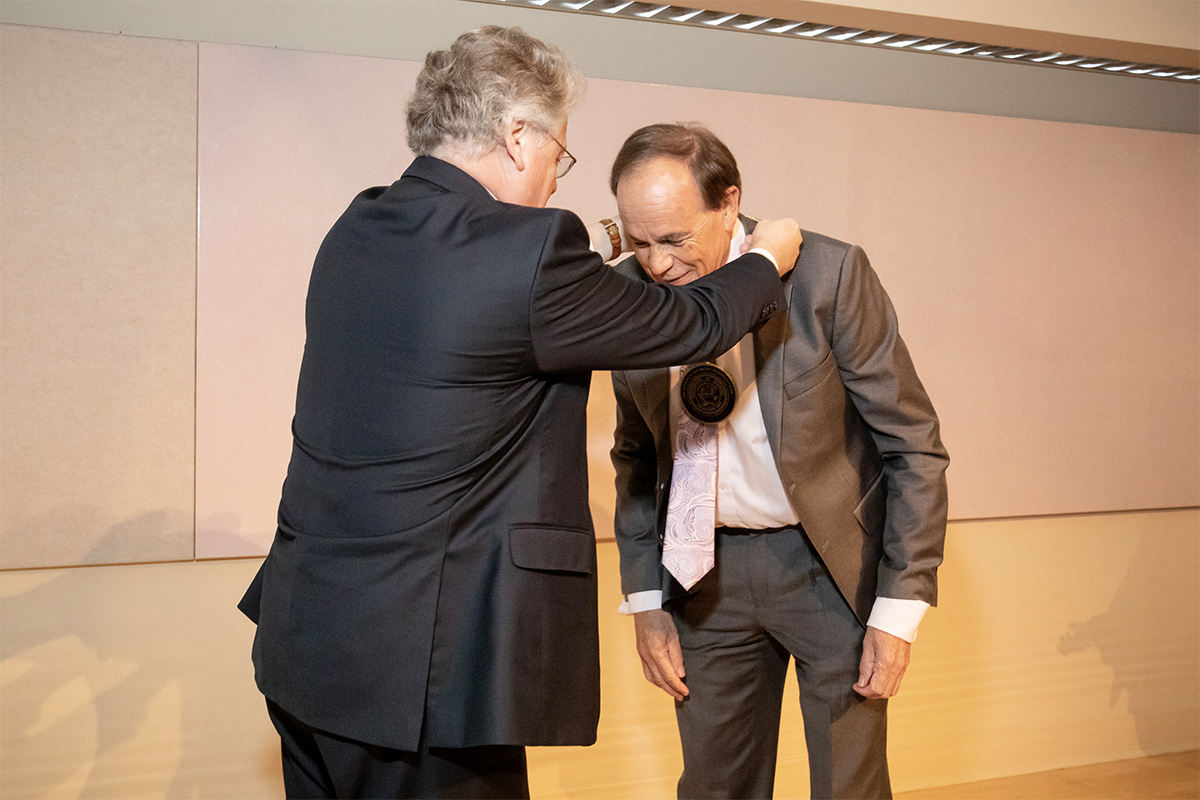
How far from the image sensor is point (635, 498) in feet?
7.09

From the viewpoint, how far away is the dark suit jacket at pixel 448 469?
130 centimetres

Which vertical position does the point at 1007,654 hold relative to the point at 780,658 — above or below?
below

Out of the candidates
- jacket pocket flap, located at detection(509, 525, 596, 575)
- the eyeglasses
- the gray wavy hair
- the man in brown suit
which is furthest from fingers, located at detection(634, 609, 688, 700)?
the gray wavy hair

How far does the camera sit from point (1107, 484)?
11.9 ft

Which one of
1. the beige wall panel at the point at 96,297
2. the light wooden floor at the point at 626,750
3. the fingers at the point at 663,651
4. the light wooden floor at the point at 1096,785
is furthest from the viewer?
the light wooden floor at the point at 1096,785

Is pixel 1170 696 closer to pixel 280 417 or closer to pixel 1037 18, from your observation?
pixel 1037 18

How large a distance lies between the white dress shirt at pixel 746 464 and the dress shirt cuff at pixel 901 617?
0.01m

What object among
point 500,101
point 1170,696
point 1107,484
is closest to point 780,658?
point 500,101

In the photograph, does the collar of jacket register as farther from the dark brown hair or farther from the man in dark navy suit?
the dark brown hair

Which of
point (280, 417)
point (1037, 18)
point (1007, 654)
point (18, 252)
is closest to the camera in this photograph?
point (18, 252)

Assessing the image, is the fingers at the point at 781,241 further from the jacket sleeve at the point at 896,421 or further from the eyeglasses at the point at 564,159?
the eyeglasses at the point at 564,159

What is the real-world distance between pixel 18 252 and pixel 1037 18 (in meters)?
3.14

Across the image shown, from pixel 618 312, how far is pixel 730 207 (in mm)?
659

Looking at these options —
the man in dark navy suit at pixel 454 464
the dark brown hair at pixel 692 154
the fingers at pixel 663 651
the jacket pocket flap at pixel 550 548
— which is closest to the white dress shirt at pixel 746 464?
the dark brown hair at pixel 692 154
